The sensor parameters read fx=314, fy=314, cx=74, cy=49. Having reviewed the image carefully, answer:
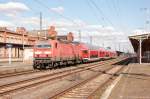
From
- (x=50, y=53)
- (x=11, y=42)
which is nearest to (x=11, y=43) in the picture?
(x=11, y=42)

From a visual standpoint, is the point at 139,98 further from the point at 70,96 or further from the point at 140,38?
the point at 140,38

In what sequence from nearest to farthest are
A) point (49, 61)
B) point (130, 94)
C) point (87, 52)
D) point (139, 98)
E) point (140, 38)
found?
point (139, 98) → point (130, 94) → point (49, 61) → point (140, 38) → point (87, 52)

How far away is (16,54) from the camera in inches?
2790

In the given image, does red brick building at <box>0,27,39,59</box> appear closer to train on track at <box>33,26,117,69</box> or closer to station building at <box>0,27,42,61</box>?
station building at <box>0,27,42,61</box>

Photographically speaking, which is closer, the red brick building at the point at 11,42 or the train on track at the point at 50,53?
the train on track at the point at 50,53

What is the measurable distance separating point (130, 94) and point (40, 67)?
870 inches

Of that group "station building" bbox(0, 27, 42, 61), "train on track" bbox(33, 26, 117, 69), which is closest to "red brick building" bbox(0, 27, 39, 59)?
"station building" bbox(0, 27, 42, 61)

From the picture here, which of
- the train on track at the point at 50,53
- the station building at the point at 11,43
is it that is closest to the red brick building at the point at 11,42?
the station building at the point at 11,43

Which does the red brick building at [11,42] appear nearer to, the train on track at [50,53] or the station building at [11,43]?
the station building at [11,43]

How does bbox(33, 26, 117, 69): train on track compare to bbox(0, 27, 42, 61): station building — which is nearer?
bbox(33, 26, 117, 69): train on track

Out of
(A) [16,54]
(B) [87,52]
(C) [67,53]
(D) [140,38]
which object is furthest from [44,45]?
(A) [16,54]

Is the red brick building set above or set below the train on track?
above

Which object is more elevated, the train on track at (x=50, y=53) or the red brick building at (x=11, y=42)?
the red brick building at (x=11, y=42)

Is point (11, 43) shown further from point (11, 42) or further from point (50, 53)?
point (50, 53)
